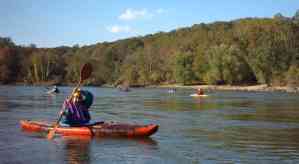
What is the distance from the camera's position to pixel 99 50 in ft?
621

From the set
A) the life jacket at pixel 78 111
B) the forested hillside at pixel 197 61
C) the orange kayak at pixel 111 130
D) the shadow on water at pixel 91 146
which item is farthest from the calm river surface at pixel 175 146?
the forested hillside at pixel 197 61

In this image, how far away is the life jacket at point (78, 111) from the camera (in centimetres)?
2317

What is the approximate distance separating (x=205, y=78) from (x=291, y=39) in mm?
23190

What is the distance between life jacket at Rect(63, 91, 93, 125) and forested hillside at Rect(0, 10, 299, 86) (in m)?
91.3

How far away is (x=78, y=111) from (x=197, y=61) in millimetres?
107612

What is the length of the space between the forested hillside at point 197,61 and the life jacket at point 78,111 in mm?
91272

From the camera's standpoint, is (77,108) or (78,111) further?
(78,111)

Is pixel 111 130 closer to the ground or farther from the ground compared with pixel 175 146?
farther from the ground

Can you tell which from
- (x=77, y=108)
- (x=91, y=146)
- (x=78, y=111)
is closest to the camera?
(x=91, y=146)

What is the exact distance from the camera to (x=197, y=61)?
130 meters

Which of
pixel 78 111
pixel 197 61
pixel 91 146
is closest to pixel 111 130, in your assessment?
pixel 78 111

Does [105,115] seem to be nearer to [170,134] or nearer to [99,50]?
[170,134]

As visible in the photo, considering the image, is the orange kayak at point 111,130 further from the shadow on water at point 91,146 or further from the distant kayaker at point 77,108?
the distant kayaker at point 77,108

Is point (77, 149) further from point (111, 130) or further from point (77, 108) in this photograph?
point (77, 108)
